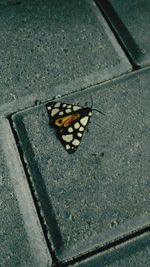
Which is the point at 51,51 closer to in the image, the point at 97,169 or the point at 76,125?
the point at 76,125

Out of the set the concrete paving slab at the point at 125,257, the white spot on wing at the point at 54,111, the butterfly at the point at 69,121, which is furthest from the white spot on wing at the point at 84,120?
the concrete paving slab at the point at 125,257

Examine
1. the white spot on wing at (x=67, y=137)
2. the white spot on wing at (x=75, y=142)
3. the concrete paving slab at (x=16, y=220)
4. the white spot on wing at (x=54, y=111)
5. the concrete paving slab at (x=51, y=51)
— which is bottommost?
the concrete paving slab at (x=16, y=220)

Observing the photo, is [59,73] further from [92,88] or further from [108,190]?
[108,190]

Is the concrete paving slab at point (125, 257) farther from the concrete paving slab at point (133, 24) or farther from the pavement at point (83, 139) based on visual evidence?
the concrete paving slab at point (133, 24)

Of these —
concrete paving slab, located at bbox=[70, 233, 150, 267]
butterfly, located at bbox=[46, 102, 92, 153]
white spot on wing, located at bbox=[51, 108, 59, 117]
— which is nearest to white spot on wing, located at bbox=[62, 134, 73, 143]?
butterfly, located at bbox=[46, 102, 92, 153]

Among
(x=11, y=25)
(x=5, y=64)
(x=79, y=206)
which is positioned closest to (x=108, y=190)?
(x=79, y=206)

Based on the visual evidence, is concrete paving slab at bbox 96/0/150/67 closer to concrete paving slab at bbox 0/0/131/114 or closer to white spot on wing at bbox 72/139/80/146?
concrete paving slab at bbox 0/0/131/114
